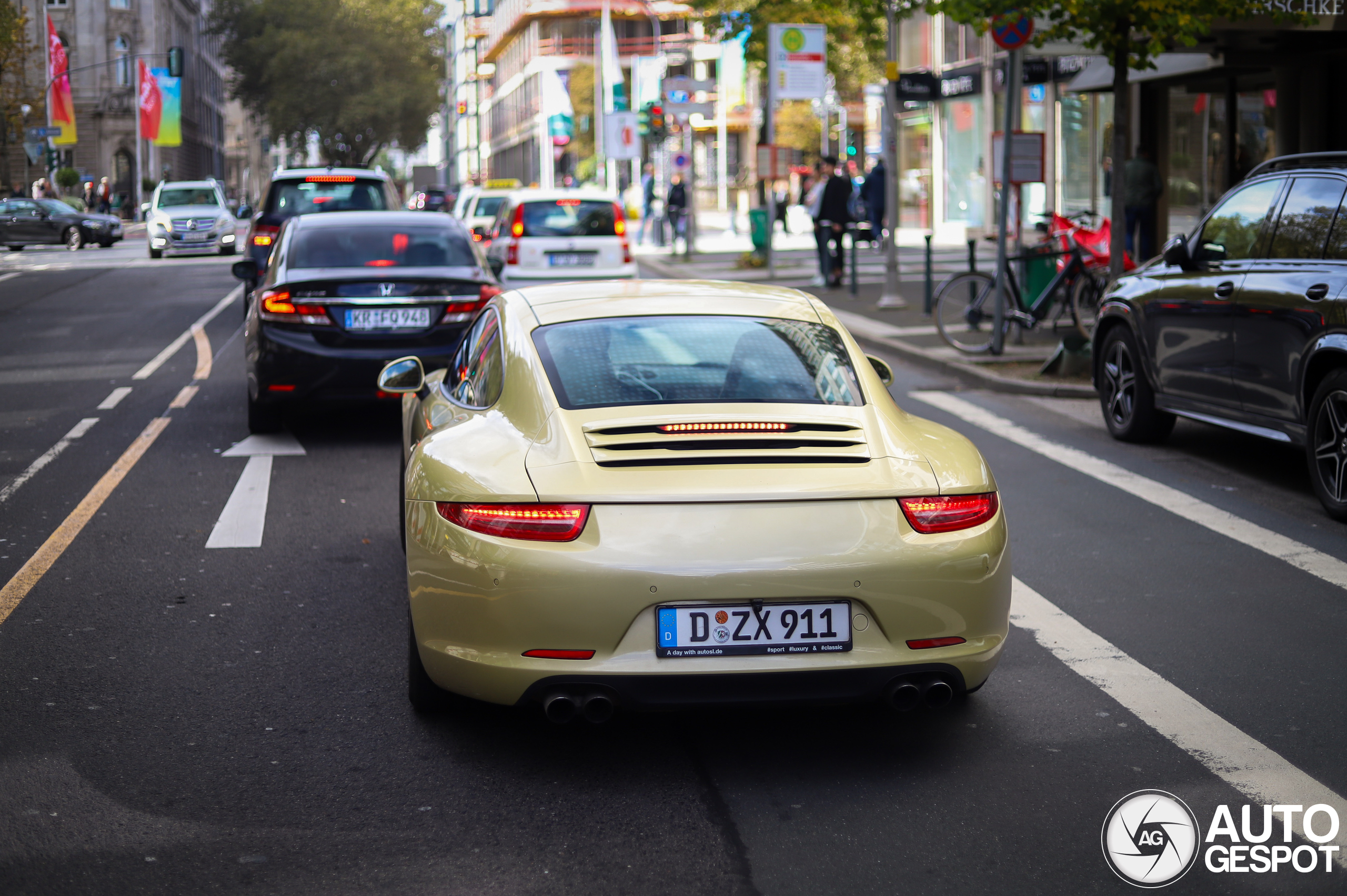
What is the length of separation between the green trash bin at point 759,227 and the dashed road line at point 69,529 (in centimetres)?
1834

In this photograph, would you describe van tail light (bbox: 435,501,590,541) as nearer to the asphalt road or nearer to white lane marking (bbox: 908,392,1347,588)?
the asphalt road

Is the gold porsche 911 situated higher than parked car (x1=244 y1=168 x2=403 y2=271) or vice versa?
→ parked car (x1=244 y1=168 x2=403 y2=271)

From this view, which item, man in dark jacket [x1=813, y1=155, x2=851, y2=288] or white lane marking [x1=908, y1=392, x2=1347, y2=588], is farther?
man in dark jacket [x1=813, y1=155, x2=851, y2=288]

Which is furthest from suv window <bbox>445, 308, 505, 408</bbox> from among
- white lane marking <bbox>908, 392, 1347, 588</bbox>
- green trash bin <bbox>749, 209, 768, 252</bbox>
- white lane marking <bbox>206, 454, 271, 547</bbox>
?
green trash bin <bbox>749, 209, 768, 252</bbox>

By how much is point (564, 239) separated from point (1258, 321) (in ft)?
36.6

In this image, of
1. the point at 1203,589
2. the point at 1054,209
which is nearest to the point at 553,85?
the point at 1054,209

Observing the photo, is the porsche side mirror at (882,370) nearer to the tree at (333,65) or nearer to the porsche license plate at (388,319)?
the porsche license plate at (388,319)

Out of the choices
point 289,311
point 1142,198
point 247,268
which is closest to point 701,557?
point 289,311

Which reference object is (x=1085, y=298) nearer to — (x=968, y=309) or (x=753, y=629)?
(x=968, y=309)

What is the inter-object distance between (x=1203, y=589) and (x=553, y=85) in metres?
89.9

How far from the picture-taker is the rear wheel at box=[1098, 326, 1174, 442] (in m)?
10.1

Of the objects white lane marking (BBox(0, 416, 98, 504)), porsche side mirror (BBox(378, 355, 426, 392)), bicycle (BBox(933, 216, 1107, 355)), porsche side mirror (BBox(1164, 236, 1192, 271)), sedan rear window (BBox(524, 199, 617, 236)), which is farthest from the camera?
sedan rear window (BBox(524, 199, 617, 236))

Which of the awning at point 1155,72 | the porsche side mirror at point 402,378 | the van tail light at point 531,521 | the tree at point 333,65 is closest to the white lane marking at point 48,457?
the porsche side mirror at point 402,378

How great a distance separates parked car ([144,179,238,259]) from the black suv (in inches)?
1171
